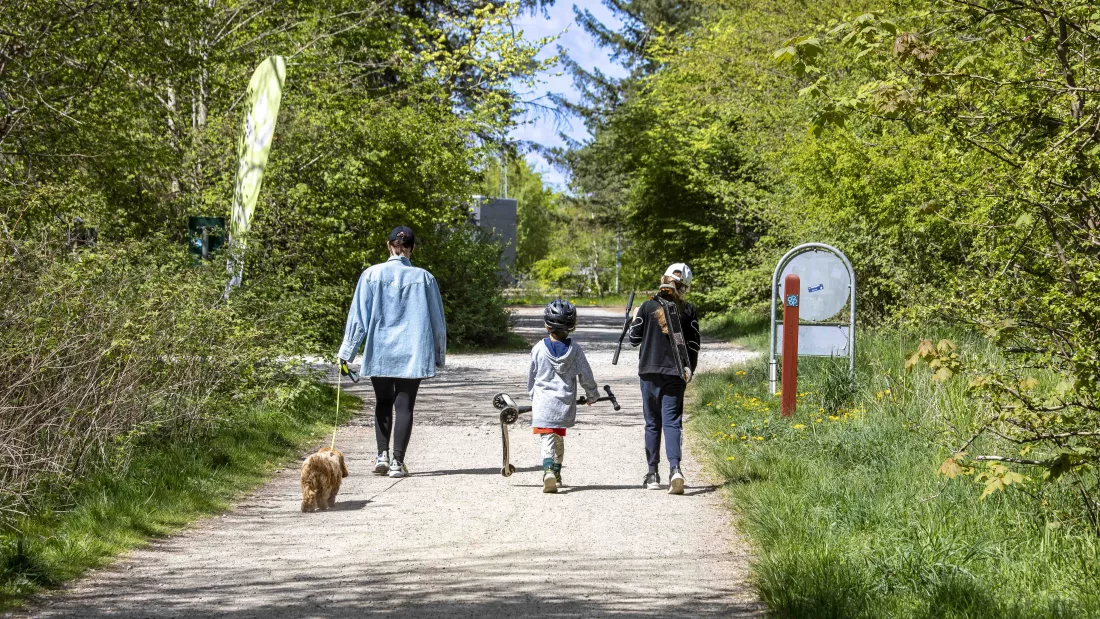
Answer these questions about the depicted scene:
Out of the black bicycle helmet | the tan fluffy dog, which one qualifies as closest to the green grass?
the black bicycle helmet

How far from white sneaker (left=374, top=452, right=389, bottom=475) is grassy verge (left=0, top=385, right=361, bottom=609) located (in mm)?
837

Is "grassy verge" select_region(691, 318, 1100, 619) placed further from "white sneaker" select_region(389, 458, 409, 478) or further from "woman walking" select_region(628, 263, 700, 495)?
"white sneaker" select_region(389, 458, 409, 478)

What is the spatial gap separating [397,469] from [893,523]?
4172 mm

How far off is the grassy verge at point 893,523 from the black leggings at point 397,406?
2468 mm

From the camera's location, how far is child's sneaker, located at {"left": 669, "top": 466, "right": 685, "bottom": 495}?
827 cm

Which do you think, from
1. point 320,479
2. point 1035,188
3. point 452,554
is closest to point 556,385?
point 320,479

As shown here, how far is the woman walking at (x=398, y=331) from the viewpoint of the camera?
9062mm

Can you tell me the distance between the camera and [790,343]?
36.8 ft

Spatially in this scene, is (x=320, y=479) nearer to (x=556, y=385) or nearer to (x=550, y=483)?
(x=550, y=483)

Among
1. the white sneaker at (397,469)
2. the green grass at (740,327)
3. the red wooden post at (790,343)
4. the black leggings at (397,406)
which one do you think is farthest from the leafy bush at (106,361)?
the green grass at (740,327)

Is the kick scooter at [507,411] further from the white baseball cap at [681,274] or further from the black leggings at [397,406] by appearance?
the white baseball cap at [681,274]

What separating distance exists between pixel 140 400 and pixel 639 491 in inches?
143

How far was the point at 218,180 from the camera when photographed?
16188mm

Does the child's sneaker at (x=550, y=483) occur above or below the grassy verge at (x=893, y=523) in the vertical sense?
below
